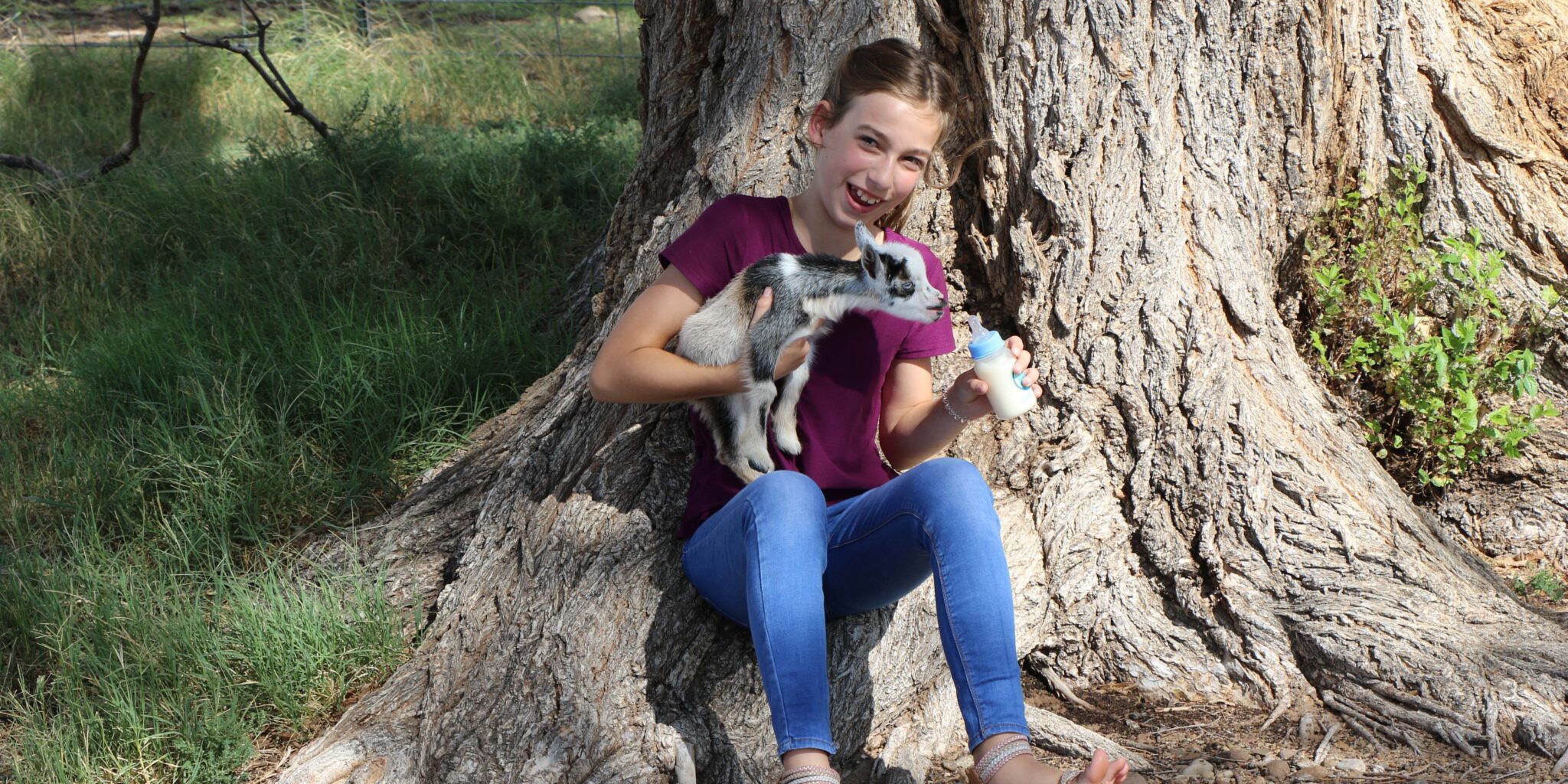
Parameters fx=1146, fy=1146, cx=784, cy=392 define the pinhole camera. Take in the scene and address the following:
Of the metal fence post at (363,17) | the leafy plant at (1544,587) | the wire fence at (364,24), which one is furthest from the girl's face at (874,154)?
the metal fence post at (363,17)

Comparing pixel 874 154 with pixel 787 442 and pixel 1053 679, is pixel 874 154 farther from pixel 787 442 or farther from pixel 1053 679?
pixel 1053 679

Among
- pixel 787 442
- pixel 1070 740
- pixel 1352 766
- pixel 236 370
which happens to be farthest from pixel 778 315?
pixel 236 370

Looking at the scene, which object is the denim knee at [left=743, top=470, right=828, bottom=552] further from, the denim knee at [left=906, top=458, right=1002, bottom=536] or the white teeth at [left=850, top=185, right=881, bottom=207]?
the white teeth at [left=850, top=185, right=881, bottom=207]

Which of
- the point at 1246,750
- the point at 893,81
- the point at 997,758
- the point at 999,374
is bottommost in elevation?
the point at 1246,750

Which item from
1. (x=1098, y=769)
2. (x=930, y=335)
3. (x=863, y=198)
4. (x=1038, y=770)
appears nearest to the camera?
(x=1098, y=769)

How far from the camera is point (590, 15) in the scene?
1128cm

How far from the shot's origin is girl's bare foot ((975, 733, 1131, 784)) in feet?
7.65

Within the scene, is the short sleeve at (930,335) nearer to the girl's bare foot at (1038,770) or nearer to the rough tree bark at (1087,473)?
the rough tree bark at (1087,473)

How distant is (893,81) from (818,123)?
251 millimetres

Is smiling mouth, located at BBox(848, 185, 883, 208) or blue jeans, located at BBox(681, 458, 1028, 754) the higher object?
smiling mouth, located at BBox(848, 185, 883, 208)

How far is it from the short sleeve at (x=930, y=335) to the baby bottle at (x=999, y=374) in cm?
38

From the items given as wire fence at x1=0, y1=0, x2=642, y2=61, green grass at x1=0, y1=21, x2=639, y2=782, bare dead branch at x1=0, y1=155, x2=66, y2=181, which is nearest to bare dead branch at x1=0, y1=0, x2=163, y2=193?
bare dead branch at x1=0, y1=155, x2=66, y2=181

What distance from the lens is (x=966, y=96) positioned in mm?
3555

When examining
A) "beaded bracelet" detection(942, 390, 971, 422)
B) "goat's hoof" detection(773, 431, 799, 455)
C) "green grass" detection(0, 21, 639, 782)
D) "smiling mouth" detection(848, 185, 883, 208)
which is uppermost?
"smiling mouth" detection(848, 185, 883, 208)
